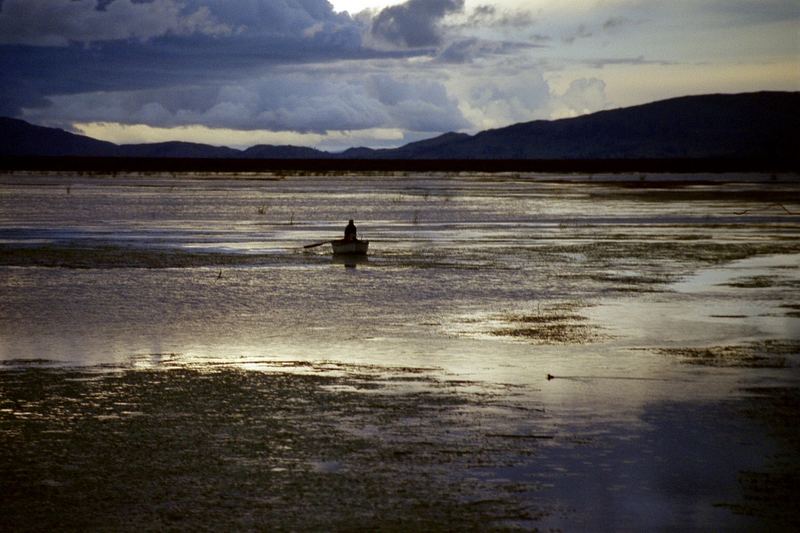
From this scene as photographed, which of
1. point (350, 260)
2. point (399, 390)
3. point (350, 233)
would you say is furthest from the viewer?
point (350, 233)

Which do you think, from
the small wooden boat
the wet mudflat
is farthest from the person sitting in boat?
the wet mudflat

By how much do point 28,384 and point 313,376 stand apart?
3.37 meters

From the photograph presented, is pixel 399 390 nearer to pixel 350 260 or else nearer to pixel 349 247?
pixel 350 260

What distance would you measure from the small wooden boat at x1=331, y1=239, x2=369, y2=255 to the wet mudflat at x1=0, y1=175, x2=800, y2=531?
70 centimetres

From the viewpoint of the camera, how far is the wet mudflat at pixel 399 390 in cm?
878

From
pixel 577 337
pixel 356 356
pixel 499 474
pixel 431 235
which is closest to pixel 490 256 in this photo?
pixel 431 235

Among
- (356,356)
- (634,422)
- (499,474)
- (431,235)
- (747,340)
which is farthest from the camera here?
(431,235)

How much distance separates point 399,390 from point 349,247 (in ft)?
52.6

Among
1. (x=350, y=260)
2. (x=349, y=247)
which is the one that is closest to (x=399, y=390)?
(x=350, y=260)

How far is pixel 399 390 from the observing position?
12.7 m

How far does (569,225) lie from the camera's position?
134 ft

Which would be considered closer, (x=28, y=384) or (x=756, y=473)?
(x=756, y=473)

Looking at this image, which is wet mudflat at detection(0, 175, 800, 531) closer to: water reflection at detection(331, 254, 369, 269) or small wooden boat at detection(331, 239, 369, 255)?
water reflection at detection(331, 254, 369, 269)

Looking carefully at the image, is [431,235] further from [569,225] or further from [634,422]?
[634,422]
